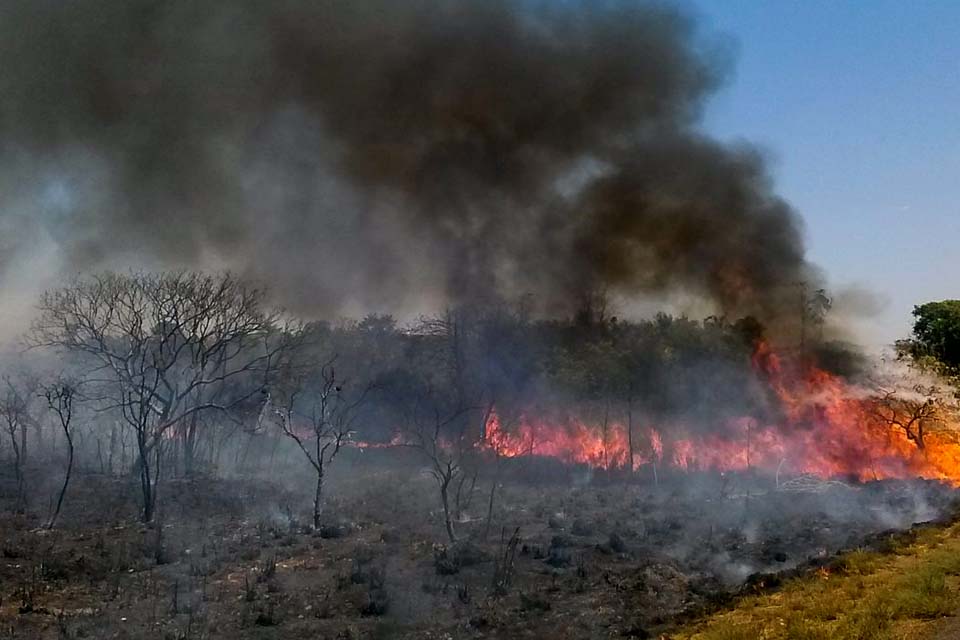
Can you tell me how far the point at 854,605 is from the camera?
10.7 metres

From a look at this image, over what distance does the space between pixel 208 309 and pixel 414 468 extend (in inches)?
630

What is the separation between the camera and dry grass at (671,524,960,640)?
9.27 meters

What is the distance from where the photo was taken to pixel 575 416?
41094mm

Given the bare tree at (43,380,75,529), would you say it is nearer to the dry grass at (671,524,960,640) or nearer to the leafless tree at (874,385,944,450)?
the dry grass at (671,524,960,640)

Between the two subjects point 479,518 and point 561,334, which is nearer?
point 479,518

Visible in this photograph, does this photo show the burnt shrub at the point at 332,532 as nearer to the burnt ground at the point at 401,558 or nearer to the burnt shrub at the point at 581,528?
the burnt ground at the point at 401,558

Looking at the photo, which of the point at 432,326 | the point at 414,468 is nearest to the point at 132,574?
the point at 414,468

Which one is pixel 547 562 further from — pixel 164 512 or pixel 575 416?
pixel 575 416

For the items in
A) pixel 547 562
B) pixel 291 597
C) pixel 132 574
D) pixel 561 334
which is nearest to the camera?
pixel 291 597

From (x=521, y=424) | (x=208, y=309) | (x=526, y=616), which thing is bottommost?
(x=526, y=616)

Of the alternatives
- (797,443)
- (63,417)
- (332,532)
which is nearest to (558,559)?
(332,532)

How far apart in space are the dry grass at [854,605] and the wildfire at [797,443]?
2115cm

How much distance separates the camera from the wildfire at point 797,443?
34.5 m

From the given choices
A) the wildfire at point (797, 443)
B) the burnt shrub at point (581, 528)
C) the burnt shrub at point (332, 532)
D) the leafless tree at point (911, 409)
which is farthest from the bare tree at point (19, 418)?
the leafless tree at point (911, 409)
